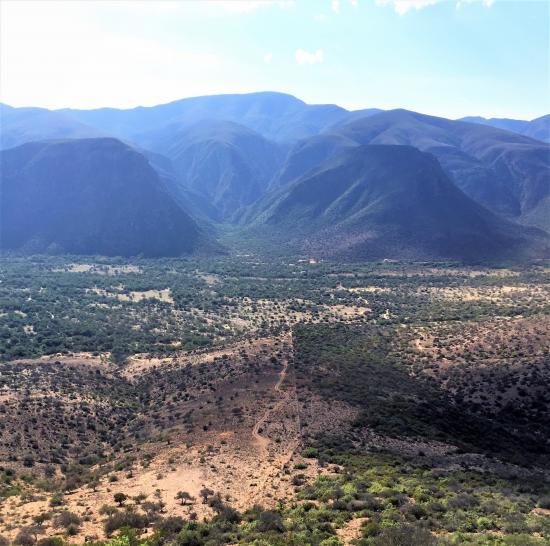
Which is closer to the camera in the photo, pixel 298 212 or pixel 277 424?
pixel 277 424

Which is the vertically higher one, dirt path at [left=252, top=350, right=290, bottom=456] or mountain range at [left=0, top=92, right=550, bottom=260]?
mountain range at [left=0, top=92, right=550, bottom=260]

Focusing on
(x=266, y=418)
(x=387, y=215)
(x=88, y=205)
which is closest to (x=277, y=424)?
(x=266, y=418)

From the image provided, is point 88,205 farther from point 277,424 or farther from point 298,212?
point 277,424

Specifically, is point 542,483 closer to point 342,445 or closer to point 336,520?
point 342,445

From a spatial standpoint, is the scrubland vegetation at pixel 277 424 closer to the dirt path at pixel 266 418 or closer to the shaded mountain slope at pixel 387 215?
the dirt path at pixel 266 418

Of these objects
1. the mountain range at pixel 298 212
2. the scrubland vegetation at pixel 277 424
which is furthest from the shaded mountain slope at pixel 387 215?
the scrubland vegetation at pixel 277 424

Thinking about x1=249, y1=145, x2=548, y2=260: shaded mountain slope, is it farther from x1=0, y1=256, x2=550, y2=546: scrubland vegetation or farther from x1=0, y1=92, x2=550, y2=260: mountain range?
x1=0, y1=256, x2=550, y2=546: scrubland vegetation

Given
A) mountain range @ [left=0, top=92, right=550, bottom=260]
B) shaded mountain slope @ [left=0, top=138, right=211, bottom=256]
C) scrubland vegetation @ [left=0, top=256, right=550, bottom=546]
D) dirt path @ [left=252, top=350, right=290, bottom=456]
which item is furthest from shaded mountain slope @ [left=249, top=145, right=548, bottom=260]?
dirt path @ [left=252, top=350, right=290, bottom=456]
